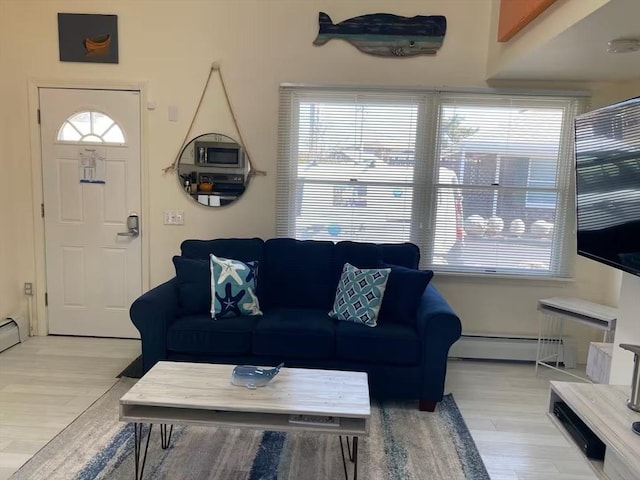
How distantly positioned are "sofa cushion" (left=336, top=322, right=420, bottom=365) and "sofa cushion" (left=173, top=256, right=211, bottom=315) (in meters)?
0.95

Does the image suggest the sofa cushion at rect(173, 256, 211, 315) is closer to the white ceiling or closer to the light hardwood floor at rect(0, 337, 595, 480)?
the light hardwood floor at rect(0, 337, 595, 480)

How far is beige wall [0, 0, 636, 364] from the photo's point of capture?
3604mm

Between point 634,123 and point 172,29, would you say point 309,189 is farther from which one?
point 634,123

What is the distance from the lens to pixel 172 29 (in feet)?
12.0

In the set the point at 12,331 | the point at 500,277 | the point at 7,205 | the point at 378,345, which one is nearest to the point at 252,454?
the point at 378,345

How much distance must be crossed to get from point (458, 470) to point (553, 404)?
2.07 ft

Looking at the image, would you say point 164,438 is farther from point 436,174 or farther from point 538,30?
point 538,30

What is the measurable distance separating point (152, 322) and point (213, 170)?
1393 mm

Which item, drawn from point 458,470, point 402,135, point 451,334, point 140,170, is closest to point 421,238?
point 402,135

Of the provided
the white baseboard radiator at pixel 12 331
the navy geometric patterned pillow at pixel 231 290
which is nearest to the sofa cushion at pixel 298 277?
the navy geometric patterned pillow at pixel 231 290

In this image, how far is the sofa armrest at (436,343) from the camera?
9.09 ft

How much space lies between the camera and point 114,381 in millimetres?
3125

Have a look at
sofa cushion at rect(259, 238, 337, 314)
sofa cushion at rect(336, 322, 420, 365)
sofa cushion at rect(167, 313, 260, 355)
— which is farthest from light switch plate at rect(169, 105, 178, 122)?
sofa cushion at rect(336, 322, 420, 365)

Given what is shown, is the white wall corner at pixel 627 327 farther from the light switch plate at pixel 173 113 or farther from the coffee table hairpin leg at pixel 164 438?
the light switch plate at pixel 173 113
